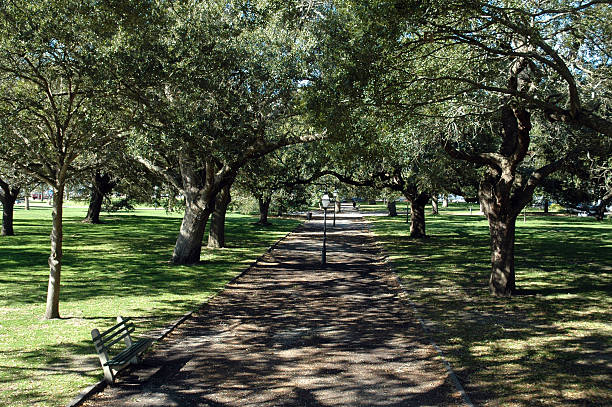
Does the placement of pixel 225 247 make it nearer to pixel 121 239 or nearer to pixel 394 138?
pixel 121 239

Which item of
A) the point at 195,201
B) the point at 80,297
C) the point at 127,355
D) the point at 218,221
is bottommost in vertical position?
the point at 80,297

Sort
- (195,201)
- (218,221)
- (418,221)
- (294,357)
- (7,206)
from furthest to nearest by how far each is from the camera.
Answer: (418,221), (7,206), (218,221), (195,201), (294,357)

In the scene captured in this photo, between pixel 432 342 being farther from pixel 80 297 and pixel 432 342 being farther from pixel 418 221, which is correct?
pixel 418 221

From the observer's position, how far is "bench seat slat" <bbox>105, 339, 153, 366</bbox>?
6.65 metres

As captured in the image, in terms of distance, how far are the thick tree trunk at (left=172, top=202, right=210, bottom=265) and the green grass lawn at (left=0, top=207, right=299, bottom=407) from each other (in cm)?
66

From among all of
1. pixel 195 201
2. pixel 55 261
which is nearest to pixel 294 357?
pixel 55 261

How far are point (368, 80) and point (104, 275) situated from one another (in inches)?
433

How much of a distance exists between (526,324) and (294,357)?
4963mm

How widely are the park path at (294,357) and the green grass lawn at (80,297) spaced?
2.62 ft

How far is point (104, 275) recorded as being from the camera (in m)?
15.6

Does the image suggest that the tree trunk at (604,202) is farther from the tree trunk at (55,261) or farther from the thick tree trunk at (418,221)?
the tree trunk at (55,261)

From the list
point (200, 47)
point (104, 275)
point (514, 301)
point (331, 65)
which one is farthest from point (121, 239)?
point (514, 301)

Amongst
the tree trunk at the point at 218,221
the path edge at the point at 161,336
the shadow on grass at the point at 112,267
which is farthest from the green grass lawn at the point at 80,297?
the tree trunk at the point at 218,221

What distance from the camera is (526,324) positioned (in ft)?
32.2
